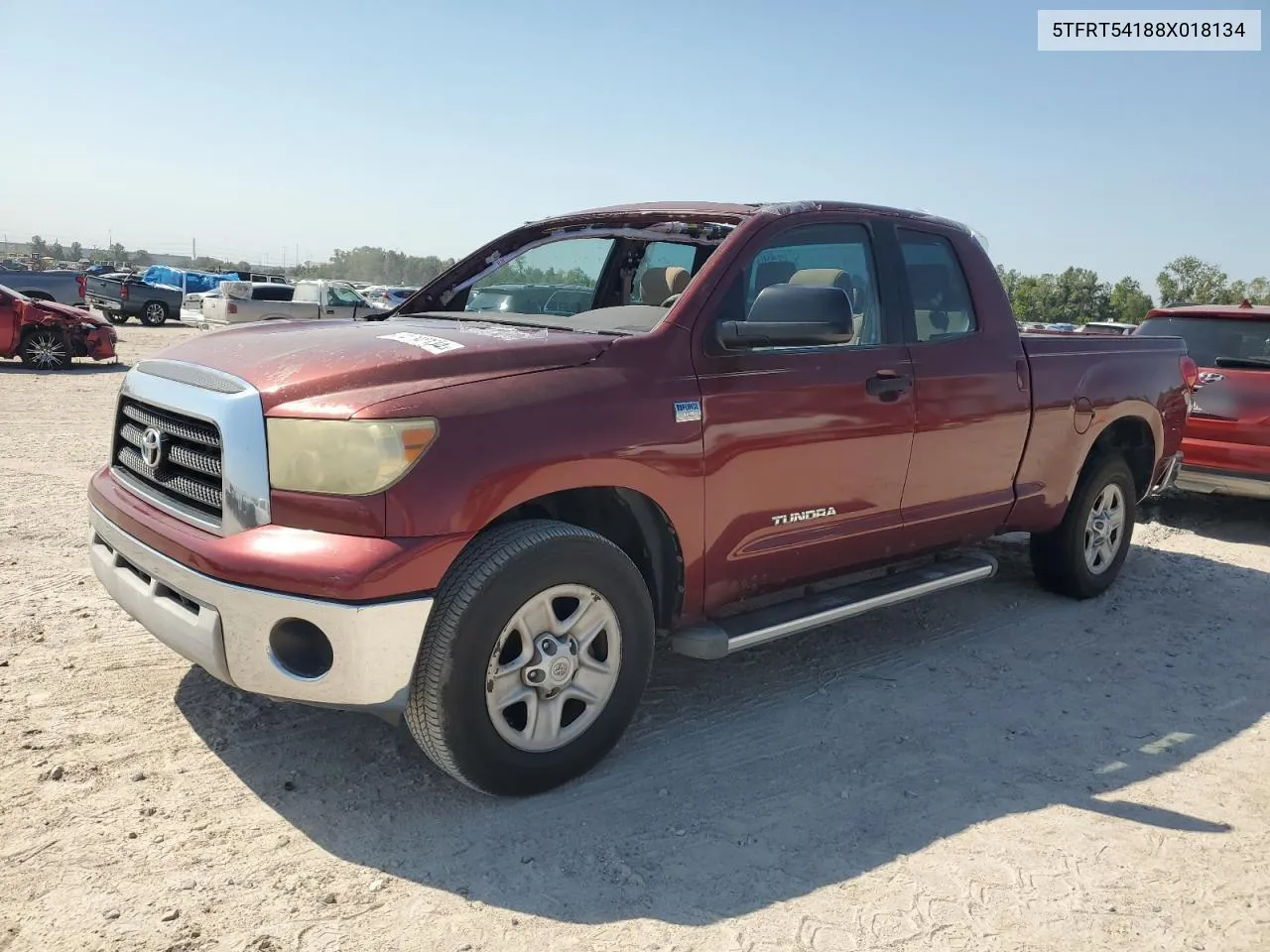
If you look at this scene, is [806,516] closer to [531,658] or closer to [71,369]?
[531,658]

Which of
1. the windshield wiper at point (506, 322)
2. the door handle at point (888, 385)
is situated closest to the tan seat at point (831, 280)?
the door handle at point (888, 385)

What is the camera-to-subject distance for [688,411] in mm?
3430

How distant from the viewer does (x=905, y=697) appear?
14.0 ft

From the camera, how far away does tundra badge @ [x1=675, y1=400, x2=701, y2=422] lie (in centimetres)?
340

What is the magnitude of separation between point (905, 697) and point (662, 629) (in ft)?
3.99

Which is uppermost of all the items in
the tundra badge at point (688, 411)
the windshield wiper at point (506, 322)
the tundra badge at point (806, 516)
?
the windshield wiper at point (506, 322)

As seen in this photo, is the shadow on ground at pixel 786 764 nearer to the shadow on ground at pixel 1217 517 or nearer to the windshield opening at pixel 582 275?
the windshield opening at pixel 582 275

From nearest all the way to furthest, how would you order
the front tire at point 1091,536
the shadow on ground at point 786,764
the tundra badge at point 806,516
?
the shadow on ground at point 786,764
the tundra badge at point 806,516
the front tire at point 1091,536

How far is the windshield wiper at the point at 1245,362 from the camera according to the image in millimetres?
7484

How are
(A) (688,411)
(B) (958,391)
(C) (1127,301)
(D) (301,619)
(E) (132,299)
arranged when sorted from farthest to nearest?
(C) (1127,301)
(E) (132,299)
(B) (958,391)
(A) (688,411)
(D) (301,619)

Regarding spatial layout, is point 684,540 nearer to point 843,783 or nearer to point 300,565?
point 843,783

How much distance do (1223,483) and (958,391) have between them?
4119 mm

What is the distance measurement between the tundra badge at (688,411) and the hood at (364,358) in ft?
1.06

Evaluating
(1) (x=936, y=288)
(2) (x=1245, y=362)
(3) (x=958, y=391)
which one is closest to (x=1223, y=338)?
(2) (x=1245, y=362)
